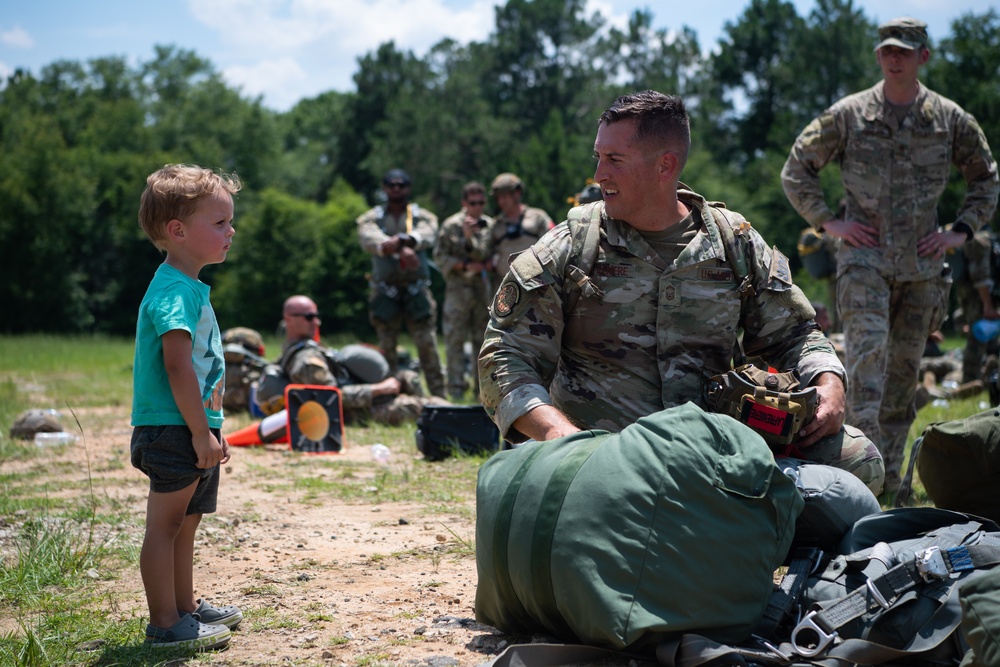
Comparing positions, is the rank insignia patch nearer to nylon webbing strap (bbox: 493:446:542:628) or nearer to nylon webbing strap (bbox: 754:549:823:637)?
nylon webbing strap (bbox: 493:446:542:628)

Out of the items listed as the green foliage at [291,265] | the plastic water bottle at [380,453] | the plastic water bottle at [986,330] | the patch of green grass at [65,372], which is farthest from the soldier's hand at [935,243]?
the green foliage at [291,265]

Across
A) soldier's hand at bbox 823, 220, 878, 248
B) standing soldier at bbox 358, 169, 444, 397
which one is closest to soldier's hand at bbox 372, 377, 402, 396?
standing soldier at bbox 358, 169, 444, 397

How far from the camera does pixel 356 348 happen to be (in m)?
8.91

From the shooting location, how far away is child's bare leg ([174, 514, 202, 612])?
325 centimetres

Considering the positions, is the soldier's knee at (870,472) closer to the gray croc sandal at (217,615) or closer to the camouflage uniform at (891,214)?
the camouflage uniform at (891,214)

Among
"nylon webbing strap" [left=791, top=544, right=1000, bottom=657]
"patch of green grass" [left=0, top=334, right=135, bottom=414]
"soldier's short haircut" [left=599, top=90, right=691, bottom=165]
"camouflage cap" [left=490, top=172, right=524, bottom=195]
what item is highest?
"camouflage cap" [left=490, top=172, right=524, bottom=195]

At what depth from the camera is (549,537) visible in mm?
2717

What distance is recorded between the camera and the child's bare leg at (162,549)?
3.09 m

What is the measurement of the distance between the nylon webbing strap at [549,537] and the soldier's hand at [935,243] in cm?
330

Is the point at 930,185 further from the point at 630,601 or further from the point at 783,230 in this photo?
the point at 783,230

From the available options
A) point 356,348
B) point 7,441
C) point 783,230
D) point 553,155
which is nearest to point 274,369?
point 356,348

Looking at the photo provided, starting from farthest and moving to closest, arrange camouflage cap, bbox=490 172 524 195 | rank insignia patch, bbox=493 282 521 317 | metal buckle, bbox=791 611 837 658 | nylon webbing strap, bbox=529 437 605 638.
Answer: camouflage cap, bbox=490 172 524 195
rank insignia patch, bbox=493 282 521 317
nylon webbing strap, bbox=529 437 605 638
metal buckle, bbox=791 611 837 658

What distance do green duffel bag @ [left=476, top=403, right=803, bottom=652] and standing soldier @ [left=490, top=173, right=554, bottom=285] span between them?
7871 mm

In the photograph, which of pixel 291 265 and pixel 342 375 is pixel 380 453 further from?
pixel 291 265
